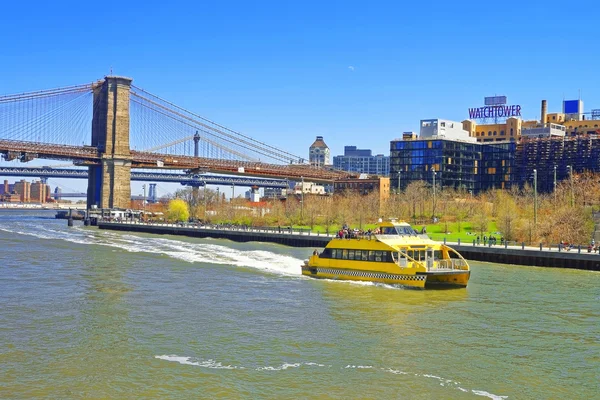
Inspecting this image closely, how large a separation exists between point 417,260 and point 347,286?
455cm

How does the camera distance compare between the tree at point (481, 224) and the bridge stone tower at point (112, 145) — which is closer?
the tree at point (481, 224)

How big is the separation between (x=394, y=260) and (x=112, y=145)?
335ft

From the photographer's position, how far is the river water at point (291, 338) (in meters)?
21.4

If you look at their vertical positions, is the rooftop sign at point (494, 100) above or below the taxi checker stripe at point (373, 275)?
above

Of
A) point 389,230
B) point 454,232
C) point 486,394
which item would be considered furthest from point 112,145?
point 486,394

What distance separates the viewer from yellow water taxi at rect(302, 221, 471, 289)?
4088 cm

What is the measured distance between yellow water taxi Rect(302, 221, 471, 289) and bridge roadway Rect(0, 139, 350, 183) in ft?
280


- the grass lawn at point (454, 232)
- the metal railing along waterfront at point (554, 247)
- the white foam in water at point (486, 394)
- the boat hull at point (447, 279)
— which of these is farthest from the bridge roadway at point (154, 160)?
the white foam in water at point (486, 394)

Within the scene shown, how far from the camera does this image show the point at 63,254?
206 feet

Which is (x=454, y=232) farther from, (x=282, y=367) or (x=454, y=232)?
(x=282, y=367)

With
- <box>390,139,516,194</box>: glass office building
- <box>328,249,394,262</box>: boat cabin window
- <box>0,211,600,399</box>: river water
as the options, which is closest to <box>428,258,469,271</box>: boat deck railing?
<box>0,211,600,399</box>: river water

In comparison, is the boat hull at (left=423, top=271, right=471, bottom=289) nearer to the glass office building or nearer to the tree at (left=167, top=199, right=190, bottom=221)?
the tree at (left=167, top=199, right=190, bottom=221)

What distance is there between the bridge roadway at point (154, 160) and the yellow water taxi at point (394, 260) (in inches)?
3360

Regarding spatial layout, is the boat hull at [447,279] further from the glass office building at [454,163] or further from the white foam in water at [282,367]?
the glass office building at [454,163]
